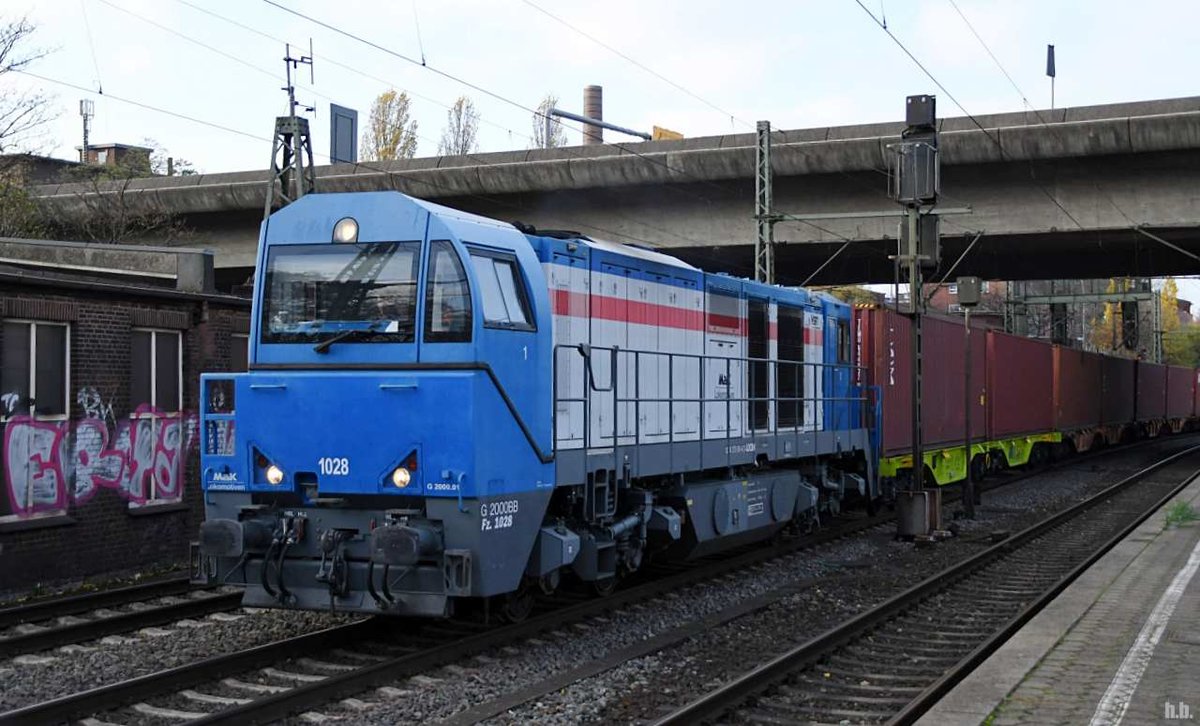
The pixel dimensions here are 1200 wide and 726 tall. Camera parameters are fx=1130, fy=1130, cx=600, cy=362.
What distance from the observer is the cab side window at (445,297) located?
8.95 meters

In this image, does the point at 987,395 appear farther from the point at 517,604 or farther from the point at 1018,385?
the point at 517,604

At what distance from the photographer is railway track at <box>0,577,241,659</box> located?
9780 millimetres

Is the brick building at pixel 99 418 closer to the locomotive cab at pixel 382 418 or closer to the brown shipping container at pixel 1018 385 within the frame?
the locomotive cab at pixel 382 418

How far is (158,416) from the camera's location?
592 inches

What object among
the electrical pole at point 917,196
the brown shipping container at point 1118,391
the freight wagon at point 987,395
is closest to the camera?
the electrical pole at point 917,196

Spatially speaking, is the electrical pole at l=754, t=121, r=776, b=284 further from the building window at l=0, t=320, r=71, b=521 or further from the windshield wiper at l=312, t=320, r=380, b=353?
the windshield wiper at l=312, t=320, r=380, b=353

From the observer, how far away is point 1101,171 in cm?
2683

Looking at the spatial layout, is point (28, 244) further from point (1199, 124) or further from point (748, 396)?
point (1199, 124)

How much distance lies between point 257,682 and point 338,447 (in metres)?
1.88

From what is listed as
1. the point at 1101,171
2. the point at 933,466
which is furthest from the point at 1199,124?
the point at 933,466

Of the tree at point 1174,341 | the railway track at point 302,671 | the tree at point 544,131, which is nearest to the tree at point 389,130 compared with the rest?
the tree at point 544,131

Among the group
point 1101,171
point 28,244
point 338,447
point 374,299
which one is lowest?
point 338,447

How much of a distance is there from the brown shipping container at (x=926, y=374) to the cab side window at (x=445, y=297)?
11295 millimetres

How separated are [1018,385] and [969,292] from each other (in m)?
9.56
